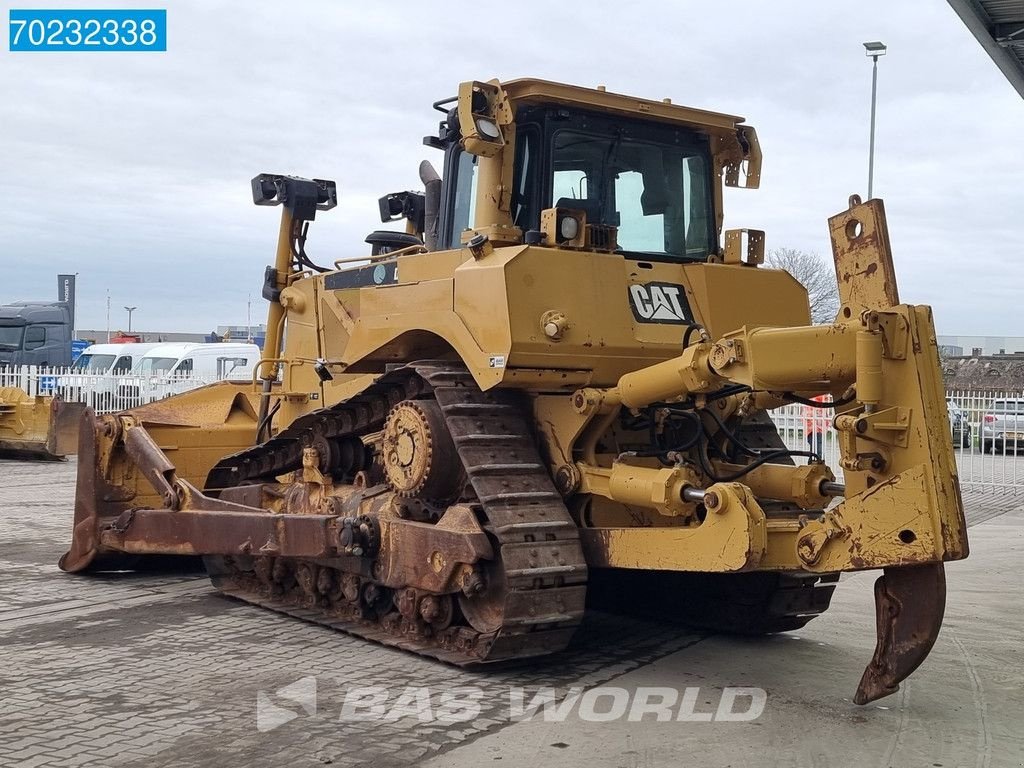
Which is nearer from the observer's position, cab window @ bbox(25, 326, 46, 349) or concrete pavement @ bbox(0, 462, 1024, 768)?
concrete pavement @ bbox(0, 462, 1024, 768)

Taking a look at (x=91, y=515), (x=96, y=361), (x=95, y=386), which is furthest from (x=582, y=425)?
(x=96, y=361)

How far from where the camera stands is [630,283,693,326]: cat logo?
7031 mm

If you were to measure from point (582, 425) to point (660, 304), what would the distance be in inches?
37.5

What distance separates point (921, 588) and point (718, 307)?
237 centimetres

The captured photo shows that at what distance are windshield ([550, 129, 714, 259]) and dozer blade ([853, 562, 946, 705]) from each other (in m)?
2.77

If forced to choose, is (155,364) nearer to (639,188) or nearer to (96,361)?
(96,361)

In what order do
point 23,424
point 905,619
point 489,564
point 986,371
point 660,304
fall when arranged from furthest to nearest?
point 986,371, point 23,424, point 660,304, point 489,564, point 905,619

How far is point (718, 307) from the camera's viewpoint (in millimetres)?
7324

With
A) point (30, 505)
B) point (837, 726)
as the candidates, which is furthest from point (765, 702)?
point (30, 505)

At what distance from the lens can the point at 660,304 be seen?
282 inches

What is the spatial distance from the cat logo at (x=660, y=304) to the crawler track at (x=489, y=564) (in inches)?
35.1

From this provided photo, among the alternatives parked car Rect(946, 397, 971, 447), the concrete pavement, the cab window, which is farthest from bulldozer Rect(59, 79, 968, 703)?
the cab window

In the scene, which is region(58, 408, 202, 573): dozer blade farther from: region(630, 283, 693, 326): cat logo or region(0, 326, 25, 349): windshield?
region(0, 326, 25, 349): windshield

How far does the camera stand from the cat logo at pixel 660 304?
7.03 meters
